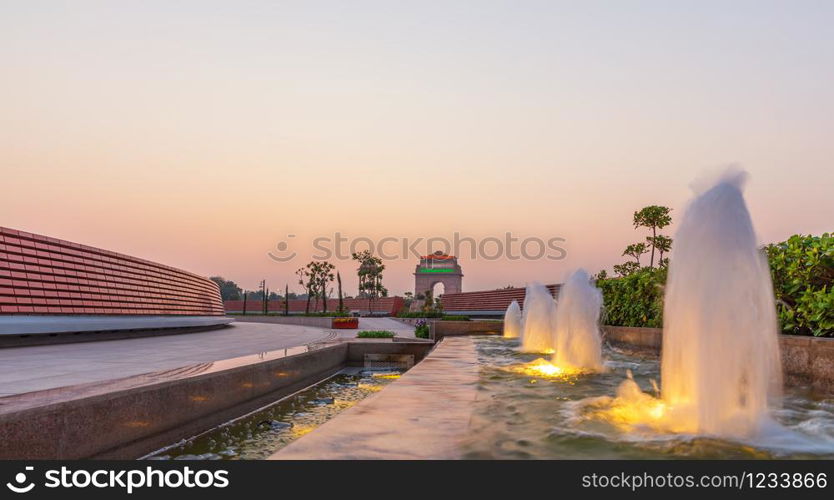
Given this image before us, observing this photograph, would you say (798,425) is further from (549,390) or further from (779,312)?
(779,312)

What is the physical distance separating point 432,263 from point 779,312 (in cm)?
8822

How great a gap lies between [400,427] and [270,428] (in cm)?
423

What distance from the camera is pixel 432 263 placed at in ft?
317

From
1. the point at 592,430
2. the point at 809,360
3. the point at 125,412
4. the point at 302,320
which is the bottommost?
the point at 302,320

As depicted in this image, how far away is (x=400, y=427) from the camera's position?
464cm

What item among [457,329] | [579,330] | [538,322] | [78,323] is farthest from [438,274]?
[579,330]

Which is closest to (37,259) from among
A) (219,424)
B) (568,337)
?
(219,424)

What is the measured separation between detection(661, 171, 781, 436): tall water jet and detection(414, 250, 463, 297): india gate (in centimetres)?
8499

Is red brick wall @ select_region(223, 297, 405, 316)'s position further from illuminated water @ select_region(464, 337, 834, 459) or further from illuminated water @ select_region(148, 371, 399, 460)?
illuminated water @ select_region(464, 337, 834, 459)

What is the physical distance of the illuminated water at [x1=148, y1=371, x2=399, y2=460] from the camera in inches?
266

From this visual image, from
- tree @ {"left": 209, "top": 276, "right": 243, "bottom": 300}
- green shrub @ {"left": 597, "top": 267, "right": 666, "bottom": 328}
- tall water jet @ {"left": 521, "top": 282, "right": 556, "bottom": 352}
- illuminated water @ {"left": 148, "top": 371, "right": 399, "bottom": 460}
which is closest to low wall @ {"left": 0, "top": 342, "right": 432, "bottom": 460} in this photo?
illuminated water @ {"left": 148, "top": 371, "right": 399, "bottom": 460}

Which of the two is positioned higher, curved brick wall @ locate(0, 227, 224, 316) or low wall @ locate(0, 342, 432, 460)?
curved brick wall @ locate(0, 227, 224, 316)
